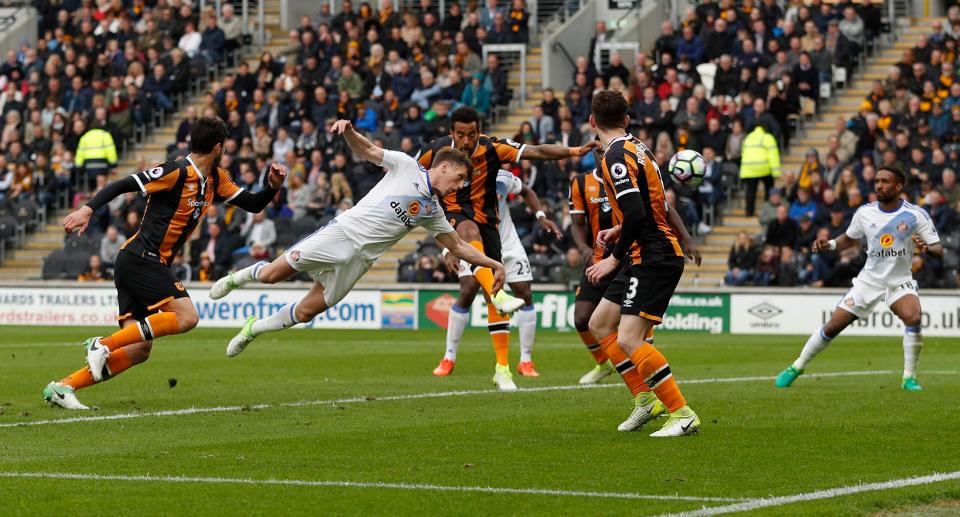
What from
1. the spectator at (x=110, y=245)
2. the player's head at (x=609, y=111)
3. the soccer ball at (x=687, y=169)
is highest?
the player's head at (x=609, y=111)

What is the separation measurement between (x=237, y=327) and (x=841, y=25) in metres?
14.2

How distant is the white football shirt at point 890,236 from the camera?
15555 mm

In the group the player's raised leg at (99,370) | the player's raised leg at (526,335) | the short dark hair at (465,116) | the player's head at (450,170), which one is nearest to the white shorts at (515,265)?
the player's raised leg at (526,335)

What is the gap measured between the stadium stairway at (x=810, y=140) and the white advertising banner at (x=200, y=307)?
602 centimetres

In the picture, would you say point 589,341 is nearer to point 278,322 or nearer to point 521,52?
point 278,322

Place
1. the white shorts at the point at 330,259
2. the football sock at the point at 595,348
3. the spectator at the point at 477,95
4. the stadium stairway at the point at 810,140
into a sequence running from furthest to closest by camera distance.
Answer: the spectator at the point at 477,95
the stadium stairway at the point at 810,140
the football sock at the point at 595,348
the white shorts at the point at 330,259

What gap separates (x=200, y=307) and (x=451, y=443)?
20.6 m

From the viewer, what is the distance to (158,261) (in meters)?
12.9

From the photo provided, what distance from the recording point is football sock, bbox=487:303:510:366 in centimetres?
1581

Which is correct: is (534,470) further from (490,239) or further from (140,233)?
(490,239)

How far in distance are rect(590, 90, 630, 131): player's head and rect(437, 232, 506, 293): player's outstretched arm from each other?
6.02 ft

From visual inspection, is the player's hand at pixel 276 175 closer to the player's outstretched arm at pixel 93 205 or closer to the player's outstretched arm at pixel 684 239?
the player's outstretched arm at pixel 93 205

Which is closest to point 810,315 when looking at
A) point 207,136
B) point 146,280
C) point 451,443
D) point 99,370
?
point 207,136

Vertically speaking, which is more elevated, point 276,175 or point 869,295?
point 276,175
